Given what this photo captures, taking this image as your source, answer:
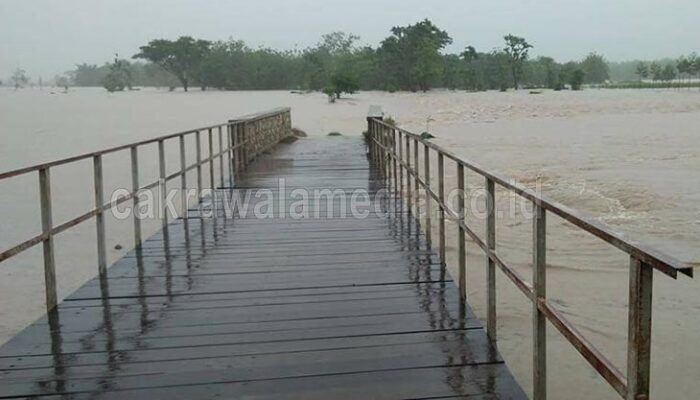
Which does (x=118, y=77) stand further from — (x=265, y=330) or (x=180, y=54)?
(x=265, y=330)

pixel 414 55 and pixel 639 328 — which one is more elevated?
pixel 414 55

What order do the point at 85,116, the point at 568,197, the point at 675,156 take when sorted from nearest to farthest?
the point at 568,197, the point at 675,156, the point at 85,116

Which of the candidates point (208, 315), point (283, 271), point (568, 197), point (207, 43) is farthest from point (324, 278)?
point (207, 43)

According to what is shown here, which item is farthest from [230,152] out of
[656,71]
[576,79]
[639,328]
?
[656,71]

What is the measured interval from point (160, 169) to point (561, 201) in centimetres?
697

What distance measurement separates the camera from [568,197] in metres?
12.8

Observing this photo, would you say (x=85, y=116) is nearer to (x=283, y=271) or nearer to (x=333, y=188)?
(x=333, y=188)

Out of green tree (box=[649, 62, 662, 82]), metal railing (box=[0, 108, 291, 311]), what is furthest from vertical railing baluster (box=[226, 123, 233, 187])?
green tree (box=[649, 62, 662, 82])

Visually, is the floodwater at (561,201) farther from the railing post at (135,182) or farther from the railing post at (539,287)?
the railing post at (135,182)

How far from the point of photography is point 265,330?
407 centimetres

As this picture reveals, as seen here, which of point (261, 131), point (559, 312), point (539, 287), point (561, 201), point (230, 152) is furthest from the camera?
point (261, 131)

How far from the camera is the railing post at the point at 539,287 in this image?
2.93 m

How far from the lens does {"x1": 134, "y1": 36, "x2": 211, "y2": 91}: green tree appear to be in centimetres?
7619

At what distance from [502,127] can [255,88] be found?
45.9 meters
